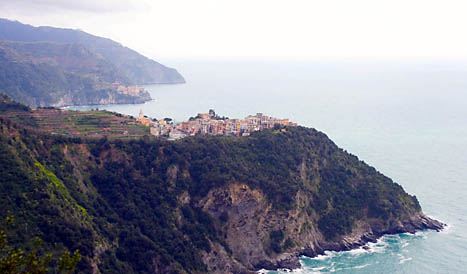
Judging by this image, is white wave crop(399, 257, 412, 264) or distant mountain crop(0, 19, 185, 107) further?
distant mountain crop(0, 19, 185, 107)

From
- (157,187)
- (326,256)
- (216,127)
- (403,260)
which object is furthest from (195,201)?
(216,127)

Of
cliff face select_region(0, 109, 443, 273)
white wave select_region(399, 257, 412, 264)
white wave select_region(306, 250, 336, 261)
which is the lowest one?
white wave select_region(306, 250, 336, 261)

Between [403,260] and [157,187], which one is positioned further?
[157,187]

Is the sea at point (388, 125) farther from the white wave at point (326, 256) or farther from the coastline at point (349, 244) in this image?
the coastline at point (349, 244)

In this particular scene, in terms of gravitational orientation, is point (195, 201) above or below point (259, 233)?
above

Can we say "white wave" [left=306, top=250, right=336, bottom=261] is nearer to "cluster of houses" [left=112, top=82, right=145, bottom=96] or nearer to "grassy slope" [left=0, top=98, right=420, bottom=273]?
"grassy slope" [left=0, top=98, right=420, bottom=273]

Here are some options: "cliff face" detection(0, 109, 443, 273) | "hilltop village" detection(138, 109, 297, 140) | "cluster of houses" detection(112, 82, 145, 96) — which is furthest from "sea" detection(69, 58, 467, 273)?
"hilltop village" detection(138, 109, 297, 140)

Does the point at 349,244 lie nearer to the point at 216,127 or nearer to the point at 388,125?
the point at 216,127

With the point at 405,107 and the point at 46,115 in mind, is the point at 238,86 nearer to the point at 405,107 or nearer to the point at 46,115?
the point at 405,107
